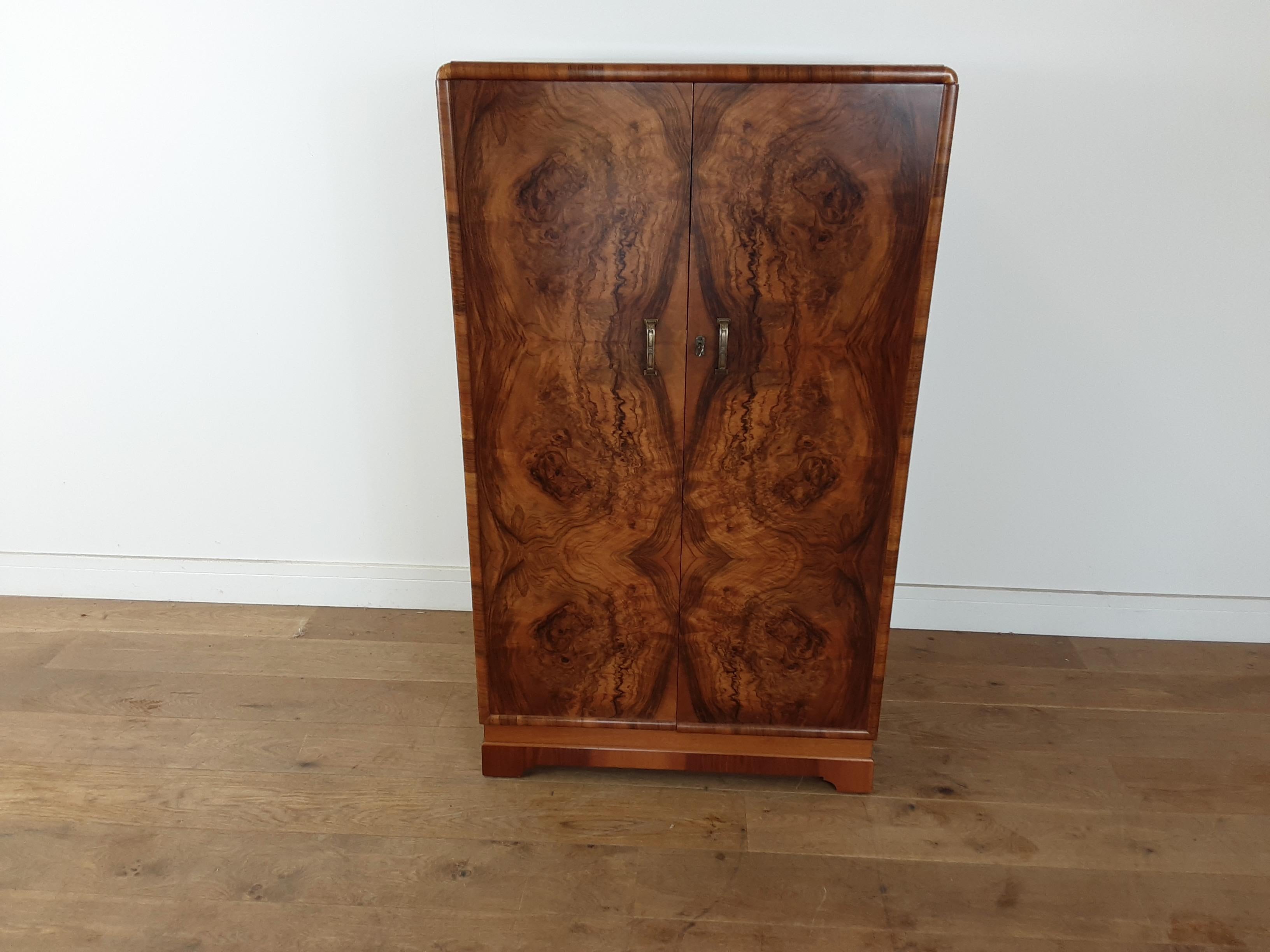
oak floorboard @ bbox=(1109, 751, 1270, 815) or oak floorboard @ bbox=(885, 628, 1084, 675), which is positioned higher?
oak floorboard @ bbox=(1109, 751, 1270, 815)

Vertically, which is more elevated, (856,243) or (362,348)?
(856,243)

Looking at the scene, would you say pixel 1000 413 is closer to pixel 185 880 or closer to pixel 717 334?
pixel 717 334

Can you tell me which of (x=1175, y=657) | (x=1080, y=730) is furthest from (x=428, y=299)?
(x=1175, y=657)

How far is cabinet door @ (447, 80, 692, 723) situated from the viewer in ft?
5.05

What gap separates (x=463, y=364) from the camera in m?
1.68

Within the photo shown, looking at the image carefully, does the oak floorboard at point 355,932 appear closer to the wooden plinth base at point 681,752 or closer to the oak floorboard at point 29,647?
the wooden plinth base at point 681,752

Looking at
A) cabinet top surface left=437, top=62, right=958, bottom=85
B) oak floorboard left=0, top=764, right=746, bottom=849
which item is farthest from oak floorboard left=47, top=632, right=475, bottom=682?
cabinet top surface left=437, top=62, right=958, bottom=85

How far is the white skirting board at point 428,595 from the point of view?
2539mm

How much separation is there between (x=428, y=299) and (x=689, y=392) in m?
0.97

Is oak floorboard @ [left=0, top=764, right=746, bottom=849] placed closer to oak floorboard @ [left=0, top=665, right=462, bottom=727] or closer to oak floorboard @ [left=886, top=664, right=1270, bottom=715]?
oak floorboard @ [left=0, top=665, right=462, bottom=727]

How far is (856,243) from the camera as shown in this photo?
1.58 meters

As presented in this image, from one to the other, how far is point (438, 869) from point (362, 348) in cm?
134

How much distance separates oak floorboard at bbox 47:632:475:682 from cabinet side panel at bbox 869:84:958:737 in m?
Answer: 1.08

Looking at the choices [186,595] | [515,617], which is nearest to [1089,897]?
[515,617]
